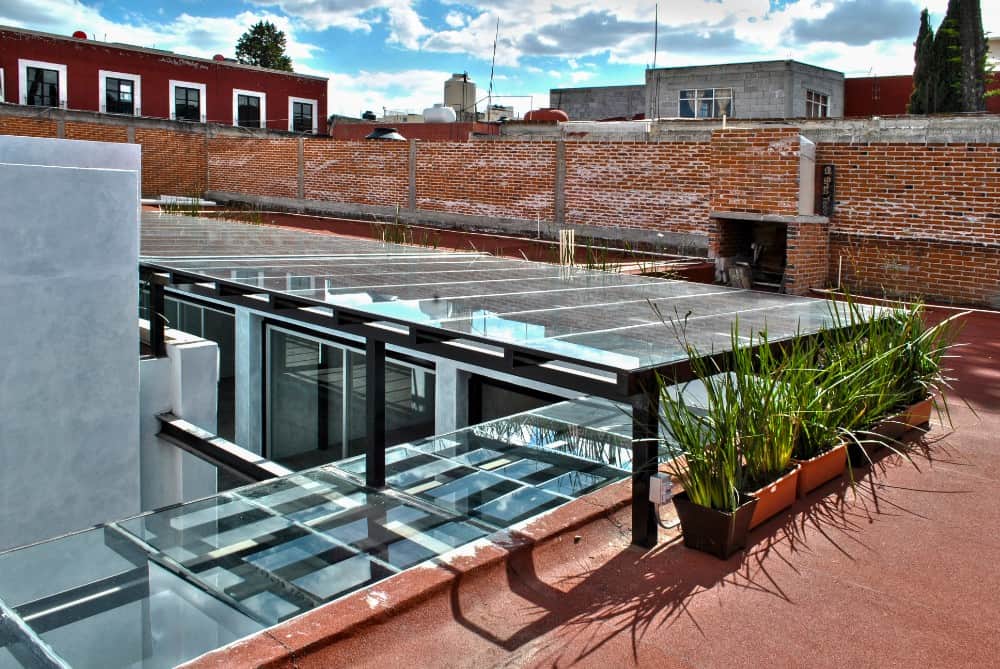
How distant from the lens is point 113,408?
30.9 ft

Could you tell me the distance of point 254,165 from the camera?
2750 cm

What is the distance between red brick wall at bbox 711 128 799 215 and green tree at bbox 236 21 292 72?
5555 cm

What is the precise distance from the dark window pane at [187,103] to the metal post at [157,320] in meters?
28.1

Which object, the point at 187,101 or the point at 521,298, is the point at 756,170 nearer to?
the point at 521,298

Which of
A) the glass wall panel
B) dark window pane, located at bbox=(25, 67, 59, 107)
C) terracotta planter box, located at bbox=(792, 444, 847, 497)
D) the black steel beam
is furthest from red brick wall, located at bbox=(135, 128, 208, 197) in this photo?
terracotta planter box, located at bbox=(792, 444, 847, 497)

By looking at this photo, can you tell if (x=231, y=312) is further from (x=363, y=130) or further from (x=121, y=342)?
(x=363, y=130)

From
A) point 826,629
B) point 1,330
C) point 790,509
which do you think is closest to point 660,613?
point 826,629

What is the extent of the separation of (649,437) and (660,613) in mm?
1005

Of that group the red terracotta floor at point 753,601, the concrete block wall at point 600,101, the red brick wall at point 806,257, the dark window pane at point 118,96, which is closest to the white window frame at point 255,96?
the dark window pane at point 118,96

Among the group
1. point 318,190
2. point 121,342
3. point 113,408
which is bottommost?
point 113,408

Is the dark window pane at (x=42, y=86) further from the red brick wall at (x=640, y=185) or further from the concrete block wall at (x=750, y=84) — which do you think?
the red brick wall at (x=640, y=185)

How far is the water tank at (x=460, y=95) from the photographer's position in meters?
41.8

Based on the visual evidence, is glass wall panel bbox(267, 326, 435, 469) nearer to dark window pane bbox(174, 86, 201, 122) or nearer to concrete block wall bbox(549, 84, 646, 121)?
concrete block wall bbox(549, 84, 646, 121)

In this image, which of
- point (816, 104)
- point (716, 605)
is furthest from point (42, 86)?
point (716, 605)
